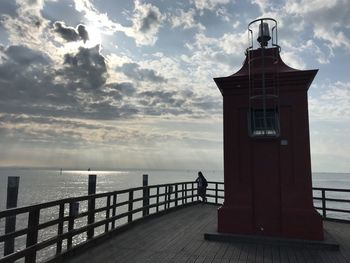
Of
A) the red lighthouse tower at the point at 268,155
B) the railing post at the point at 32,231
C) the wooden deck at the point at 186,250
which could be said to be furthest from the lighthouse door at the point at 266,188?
the railing post at the point at 32,231

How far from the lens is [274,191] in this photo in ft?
27.8

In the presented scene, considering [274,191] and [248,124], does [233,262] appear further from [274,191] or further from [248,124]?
[248,124]

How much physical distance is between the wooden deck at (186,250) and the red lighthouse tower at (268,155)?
0.78m

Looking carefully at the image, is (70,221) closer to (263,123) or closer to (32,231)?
(32,231)

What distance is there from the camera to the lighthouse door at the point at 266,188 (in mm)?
8375

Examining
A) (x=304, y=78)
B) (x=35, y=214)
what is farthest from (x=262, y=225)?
(x=35, y=214)

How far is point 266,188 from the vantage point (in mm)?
8531

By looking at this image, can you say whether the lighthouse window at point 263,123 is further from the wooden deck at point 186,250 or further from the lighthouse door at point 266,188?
the wooden deck at point 186,250

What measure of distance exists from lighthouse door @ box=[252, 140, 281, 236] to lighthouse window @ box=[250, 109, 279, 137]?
0.23m

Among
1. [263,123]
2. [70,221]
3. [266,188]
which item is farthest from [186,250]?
[263,123]

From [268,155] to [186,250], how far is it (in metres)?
3.19

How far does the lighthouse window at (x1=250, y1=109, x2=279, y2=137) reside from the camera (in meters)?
8.61

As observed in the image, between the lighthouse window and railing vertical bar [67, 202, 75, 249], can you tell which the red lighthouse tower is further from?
railing vertical bar [67, 202, 75, 249]

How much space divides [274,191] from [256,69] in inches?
131
